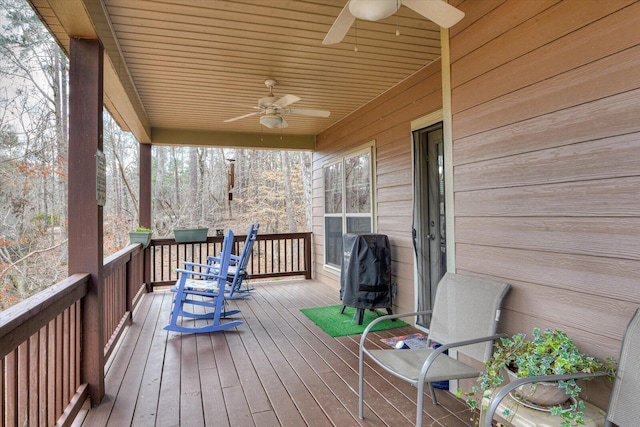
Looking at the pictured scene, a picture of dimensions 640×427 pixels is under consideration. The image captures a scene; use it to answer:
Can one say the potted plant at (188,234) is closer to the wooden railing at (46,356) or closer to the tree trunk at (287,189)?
the wooden railing at (46,356)

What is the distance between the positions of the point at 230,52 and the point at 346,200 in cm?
286

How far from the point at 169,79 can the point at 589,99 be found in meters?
3.59

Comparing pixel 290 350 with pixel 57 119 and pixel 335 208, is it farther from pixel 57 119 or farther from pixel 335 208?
pixel 57 119

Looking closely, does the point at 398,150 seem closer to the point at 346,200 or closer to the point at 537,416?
the point at 346,200

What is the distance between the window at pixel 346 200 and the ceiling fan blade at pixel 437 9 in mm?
2747

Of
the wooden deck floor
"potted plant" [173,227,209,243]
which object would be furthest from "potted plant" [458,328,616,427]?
"potted plant" [173,227,209,243]

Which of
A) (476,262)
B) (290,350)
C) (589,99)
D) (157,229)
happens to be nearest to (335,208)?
(290,350)

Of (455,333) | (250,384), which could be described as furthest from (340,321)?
(455,333)

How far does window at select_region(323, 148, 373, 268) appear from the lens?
4793 mm

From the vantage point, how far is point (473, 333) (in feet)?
6.66

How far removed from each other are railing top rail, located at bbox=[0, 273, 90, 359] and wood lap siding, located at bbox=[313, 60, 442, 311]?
9.81 ft

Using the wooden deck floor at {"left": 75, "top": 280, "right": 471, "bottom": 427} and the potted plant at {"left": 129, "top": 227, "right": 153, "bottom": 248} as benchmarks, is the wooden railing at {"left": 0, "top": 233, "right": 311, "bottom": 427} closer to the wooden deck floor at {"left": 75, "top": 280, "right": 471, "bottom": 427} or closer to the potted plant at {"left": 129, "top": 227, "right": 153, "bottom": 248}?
the wooden deck floor at {"left": 75, "top": 280, "right": 471, "bottom": 427}

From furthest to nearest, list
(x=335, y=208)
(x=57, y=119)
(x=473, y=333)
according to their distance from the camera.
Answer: (x=335, y=208) < (x=57, y=119) < (x=473, y=333)

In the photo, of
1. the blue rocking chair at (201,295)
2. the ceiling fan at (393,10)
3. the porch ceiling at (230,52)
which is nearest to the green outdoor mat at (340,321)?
the blue rocking chair at (201,295)
